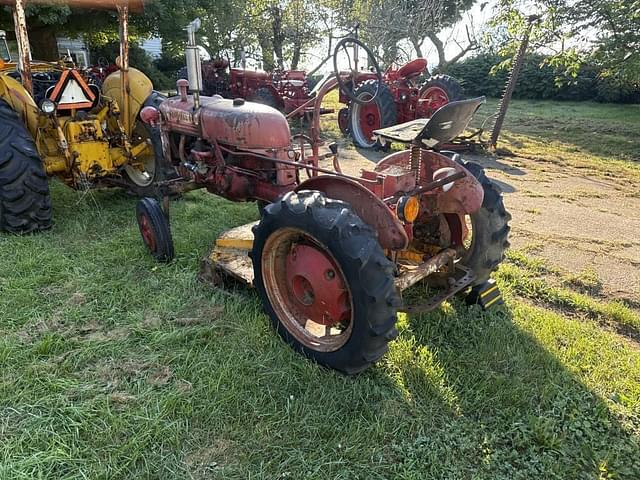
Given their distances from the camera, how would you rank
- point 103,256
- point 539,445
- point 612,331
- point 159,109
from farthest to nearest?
point 159,109
point 103,256
point 612,331
point 539,445

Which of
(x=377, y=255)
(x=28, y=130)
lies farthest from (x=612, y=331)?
(x=28, y=130)

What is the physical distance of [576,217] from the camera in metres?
5.18

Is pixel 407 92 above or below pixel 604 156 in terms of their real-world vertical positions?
above

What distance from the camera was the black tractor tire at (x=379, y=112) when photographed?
331 inches

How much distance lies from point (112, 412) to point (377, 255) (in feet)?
4.52

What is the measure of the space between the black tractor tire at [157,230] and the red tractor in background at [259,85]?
24.8 feet

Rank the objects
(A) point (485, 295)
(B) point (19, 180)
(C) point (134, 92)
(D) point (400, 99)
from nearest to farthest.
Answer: (A) point (485, 295), (B) point (19, 180), (C) point (134, 92), (D) point (400, 99)

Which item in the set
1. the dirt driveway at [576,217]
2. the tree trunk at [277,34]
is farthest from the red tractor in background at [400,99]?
the tree trunk at [277,34]

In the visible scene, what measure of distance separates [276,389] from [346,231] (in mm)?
838

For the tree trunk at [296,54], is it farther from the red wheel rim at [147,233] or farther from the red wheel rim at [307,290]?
the red wheel rim at [307,290]

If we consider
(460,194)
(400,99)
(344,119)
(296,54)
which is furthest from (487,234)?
(296,54)

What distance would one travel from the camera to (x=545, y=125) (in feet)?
41.3

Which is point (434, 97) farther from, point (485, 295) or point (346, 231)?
point (346, 231)

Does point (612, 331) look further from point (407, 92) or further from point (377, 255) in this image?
point (407, 92)
